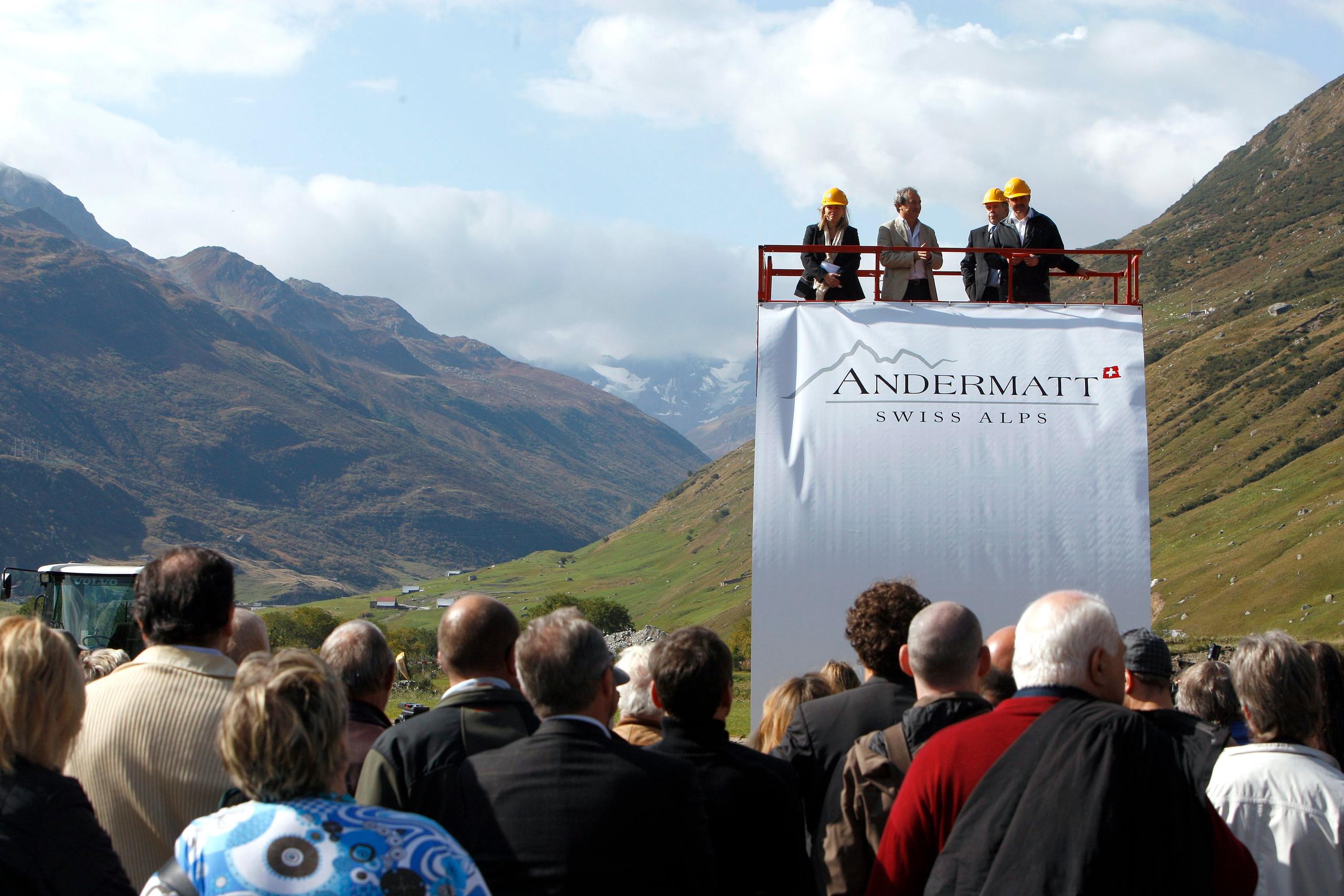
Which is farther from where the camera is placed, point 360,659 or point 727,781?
point 360,659

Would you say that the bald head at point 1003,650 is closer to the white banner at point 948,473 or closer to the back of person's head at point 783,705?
the back of person's head at point 783,705

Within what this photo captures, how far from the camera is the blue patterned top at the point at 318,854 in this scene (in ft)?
9.71

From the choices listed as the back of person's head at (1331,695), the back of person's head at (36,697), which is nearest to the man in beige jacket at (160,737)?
the back of person's head at (36,697)

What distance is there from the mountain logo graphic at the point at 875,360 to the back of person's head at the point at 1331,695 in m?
5.99

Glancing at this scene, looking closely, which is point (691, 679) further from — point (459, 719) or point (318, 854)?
point (318, 854)

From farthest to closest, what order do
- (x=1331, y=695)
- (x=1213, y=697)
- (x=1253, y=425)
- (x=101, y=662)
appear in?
(x=1253, y=425), (x=101, y=662), (x=1213, y=697), (x=1331, y=695)

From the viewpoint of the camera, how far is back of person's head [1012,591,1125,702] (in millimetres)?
3797

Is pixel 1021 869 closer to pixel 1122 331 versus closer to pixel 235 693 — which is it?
pixel 235 693

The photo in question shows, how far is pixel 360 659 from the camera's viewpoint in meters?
5.34

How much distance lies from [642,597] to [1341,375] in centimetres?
9505

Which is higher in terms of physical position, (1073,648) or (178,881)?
(1073,648)

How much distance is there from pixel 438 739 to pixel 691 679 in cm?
106

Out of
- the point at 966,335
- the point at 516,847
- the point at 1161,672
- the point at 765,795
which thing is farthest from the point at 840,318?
the point at 516,847

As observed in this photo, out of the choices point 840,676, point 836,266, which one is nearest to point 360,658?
point 840,676
